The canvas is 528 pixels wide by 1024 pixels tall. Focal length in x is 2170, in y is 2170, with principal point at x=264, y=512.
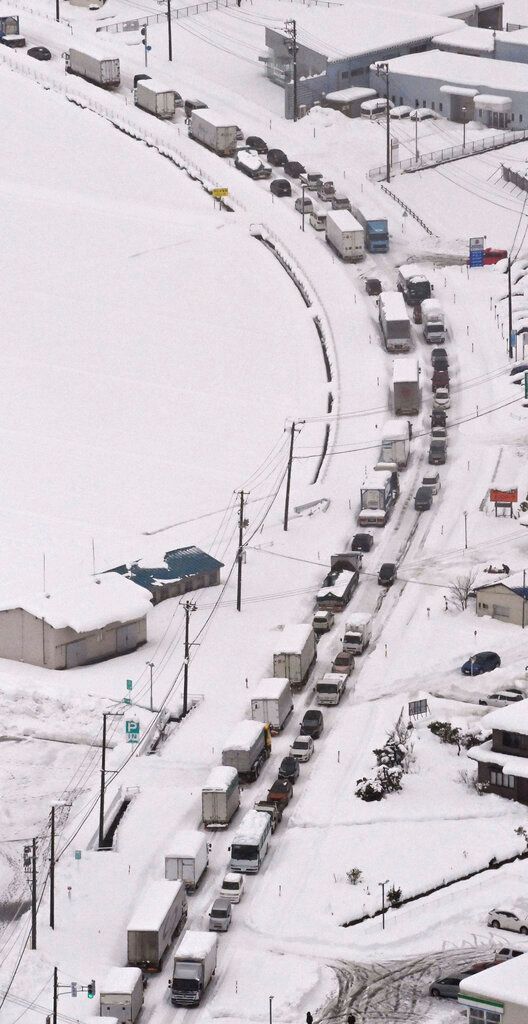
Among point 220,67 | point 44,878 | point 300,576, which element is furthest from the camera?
point 220,67

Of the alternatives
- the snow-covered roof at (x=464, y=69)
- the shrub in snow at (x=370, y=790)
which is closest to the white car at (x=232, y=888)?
the shrub in snow at (x=370, y=790)

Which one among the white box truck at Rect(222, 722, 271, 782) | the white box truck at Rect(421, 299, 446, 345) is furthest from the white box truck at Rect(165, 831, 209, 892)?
the white box truck at Rect(421, 299, 446, 345)

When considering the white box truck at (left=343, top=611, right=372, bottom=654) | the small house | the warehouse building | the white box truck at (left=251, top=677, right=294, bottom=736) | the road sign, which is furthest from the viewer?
the warehouse building

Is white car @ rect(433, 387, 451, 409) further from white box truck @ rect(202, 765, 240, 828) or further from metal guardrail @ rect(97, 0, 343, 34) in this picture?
metal guardrail @ rect(97, 0, 343, 34)

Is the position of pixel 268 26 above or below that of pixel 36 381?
above

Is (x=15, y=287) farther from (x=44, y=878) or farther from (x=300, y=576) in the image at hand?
(x=44, y=878)

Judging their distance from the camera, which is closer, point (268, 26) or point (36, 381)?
point (36, 381)

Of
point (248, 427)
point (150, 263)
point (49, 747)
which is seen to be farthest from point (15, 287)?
point (49, 747)
